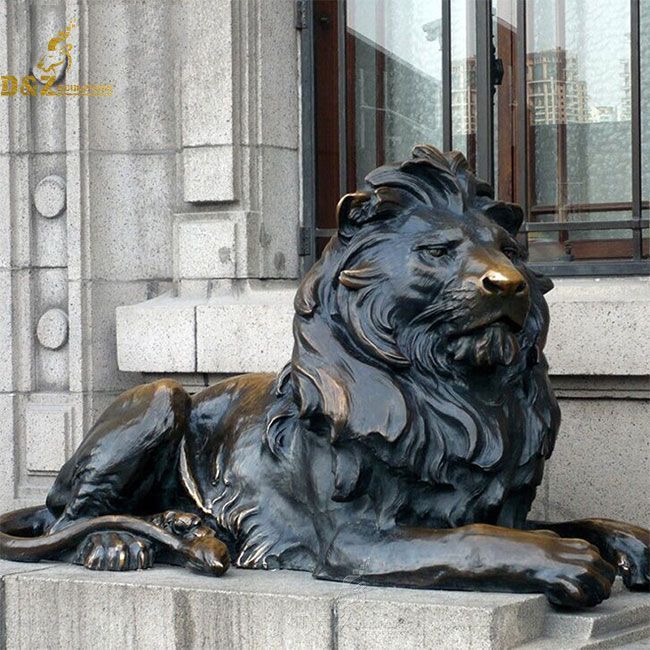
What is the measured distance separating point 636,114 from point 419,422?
8.60 feet

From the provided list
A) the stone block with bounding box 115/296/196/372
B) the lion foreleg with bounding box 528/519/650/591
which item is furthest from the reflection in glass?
the lion foreleg with bounding box 528/519/650/591

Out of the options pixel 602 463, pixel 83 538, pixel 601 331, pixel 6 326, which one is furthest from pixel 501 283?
pixel 6 326

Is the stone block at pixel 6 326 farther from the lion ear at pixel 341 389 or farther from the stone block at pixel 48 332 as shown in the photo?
the lion ear at pixel 341 389

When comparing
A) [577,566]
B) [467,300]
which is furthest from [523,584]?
[467,300]

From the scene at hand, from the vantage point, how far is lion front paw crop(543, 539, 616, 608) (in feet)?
14.8

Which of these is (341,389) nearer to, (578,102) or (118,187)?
(578,102)

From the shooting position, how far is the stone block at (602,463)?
257 inches

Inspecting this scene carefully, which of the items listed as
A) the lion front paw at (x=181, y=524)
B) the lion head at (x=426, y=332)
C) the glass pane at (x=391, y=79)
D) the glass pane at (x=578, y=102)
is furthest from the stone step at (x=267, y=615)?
the glass pane at (x=391, y=79)

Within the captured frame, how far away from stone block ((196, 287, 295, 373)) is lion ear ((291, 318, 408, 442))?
220cm

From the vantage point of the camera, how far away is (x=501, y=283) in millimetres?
4625

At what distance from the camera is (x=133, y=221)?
7.72m

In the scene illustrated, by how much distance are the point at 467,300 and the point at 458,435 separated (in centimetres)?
40

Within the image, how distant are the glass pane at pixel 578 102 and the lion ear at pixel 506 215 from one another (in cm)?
209

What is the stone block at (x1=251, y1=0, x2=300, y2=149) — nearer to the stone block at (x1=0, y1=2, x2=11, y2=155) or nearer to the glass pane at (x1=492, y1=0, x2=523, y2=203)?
the glass pane at (x1=492, y1=0, x2=523, y2=203)
